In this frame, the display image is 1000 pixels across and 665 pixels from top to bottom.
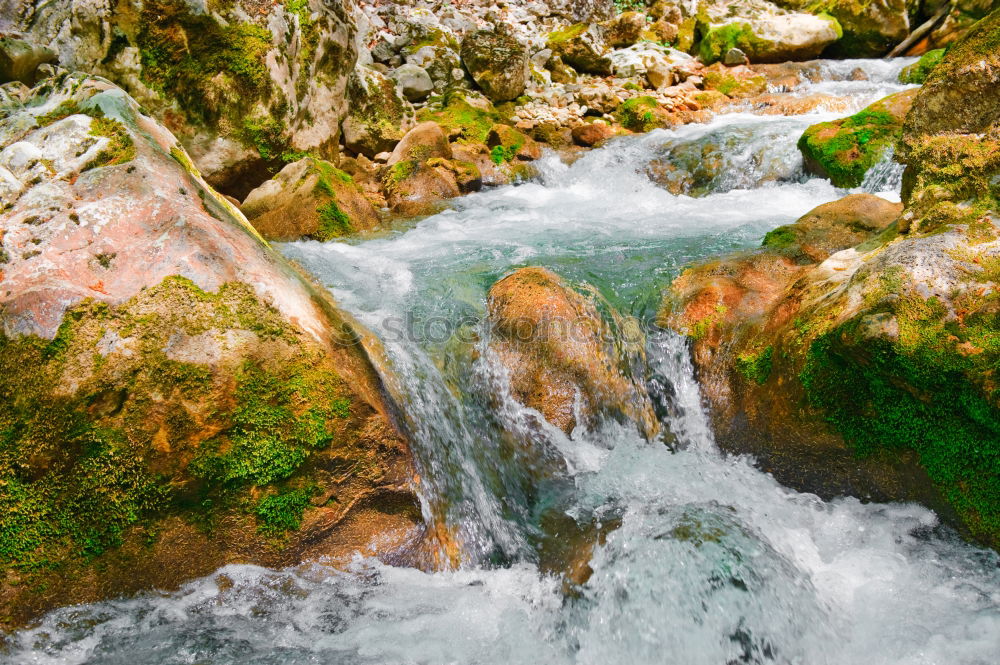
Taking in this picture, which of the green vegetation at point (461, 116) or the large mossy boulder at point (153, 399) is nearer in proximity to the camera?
the large mossy boulder at point (153, 399)

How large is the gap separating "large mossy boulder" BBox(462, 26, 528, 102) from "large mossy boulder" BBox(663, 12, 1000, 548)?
11.3 metres

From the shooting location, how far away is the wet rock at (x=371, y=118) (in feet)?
31.2

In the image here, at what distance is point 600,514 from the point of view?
3312 mm

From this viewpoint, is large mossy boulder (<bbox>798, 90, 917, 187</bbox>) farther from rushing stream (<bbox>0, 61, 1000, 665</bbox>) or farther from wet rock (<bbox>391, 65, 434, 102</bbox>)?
wet rock (<bbox>391, 65, 434, 102</bbox>)

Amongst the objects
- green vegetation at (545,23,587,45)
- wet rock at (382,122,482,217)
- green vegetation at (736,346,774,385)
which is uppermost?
green vegetation at (545,23,587,45)

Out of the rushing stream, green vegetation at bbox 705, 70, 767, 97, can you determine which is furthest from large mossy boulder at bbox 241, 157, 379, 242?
green vegetation at bbox 705, 70, 767, 97

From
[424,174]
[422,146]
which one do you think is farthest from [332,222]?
[422,146]

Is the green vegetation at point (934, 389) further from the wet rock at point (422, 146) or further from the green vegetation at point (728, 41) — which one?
the green vegetation at point (728, 41)

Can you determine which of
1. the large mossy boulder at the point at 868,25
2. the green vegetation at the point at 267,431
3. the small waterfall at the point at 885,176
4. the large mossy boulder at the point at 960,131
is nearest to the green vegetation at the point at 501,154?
the small waterfall at the point at 885,176

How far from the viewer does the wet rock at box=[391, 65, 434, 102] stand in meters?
12.8

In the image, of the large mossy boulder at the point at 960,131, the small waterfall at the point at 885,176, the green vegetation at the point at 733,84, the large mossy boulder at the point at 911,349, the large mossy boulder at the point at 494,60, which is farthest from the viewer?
the green vegetation at the point at 733,84

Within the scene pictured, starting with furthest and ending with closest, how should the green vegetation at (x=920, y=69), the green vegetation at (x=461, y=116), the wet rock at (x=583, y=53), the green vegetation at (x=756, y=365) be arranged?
the wet rock at (x=583, y=53)
the green vegetation at (x=920, y=69)
the green vegetation at (x=461, y=116)
the green vegetation at (x=756, y=365)

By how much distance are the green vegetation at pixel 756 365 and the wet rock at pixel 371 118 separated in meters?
8.15

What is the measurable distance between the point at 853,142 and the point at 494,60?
873cm
